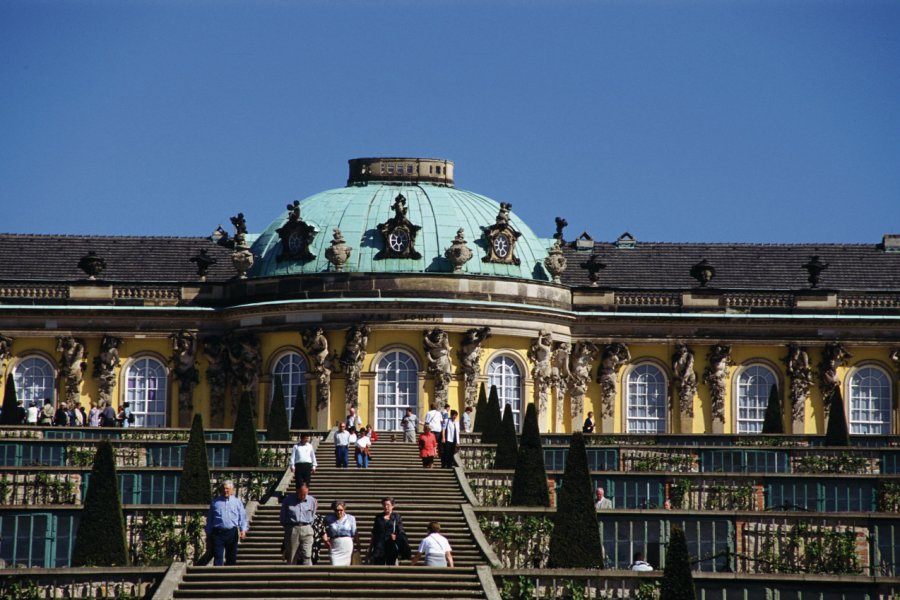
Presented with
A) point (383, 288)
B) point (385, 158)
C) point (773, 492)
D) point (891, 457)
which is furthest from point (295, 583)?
point (385, 158)

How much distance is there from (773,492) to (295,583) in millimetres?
14427

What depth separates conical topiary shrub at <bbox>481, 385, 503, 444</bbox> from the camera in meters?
58.6

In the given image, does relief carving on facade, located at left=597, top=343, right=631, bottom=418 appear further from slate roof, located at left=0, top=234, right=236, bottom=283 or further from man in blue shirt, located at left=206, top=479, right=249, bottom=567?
man in blue shirt, located at left=206, top=479, right=249, bottom=567

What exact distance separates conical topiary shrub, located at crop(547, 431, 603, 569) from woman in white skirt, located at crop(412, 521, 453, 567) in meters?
3.05

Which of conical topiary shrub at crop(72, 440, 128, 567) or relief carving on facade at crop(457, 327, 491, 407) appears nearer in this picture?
conical topiary shrub at crop(72, 440, 128, 567)

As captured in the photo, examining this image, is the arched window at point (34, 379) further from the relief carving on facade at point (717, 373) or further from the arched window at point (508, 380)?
the relief carving on facade at point (717, 373)

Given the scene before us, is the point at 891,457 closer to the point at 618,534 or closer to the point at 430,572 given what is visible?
the point at 618,534

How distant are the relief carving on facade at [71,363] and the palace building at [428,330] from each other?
0.06m

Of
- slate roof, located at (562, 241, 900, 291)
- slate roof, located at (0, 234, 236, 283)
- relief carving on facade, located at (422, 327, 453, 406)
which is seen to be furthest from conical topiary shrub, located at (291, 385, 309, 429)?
slate roof, located at (562, 241, 900, 291)

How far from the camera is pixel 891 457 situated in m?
55.9

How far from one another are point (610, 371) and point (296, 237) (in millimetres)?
10823

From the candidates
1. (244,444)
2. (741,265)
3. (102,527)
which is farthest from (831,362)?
(102,527)

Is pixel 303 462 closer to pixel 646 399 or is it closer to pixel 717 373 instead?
pixel 646 399

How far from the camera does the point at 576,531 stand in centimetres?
4338
